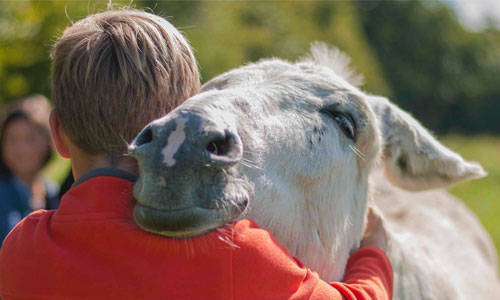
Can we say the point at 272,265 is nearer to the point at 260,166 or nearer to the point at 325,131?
the point at 260,166

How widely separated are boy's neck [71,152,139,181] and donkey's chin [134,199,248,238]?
0.34m

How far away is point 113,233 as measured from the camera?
6.04 ft

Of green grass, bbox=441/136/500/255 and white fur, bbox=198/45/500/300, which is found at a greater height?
green grass, bbox=441/136/500/255

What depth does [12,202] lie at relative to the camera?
5270mm

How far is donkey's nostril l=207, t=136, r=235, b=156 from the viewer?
1.74 meters

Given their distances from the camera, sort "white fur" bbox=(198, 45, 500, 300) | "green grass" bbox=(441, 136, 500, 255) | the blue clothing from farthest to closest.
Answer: "green grass" bbox=(441, 136, 500, 255), the blue clothing, "white fur" bbox=(198, 45, 500, 300)

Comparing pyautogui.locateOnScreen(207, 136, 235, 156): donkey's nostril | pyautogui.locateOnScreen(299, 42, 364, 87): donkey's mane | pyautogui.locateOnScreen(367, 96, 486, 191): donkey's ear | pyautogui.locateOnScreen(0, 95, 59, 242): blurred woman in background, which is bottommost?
pyautogui.locateOnScreen(0, 95, 59, 242): blurred woman in background

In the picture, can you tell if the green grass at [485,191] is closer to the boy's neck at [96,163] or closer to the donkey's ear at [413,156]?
the donkey's ear at [413,156]

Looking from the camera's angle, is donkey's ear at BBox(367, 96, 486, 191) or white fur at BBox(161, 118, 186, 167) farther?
donkey's ear at BBox(367, 96, 486, 191)

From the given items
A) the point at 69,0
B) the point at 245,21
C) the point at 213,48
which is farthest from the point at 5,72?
the point at 245,21

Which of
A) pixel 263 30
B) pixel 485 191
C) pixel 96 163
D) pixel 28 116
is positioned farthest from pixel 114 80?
pixel 263 30

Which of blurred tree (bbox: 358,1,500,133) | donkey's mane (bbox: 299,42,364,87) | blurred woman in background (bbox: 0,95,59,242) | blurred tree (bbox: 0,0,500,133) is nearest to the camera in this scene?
donkey's mane (bbox: 299,42,364,87)

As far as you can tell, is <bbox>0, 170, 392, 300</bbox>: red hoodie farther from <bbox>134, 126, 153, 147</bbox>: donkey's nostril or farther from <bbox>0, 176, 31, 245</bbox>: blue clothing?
<bbox>0, 176, 31, 245</bbox>: blue clothing

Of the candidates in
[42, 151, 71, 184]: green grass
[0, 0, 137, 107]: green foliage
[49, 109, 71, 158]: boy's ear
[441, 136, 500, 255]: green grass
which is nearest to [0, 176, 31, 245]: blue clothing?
[49, 109, 71, 158]: boy's ear
